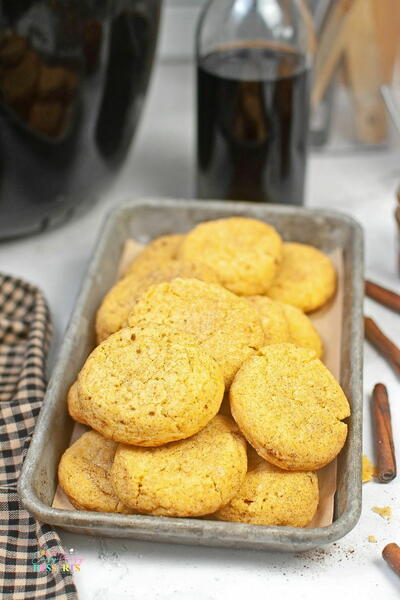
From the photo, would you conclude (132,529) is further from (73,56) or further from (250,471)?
(73,56)

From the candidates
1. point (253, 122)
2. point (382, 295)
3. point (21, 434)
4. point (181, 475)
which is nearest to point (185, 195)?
point (253, 122)

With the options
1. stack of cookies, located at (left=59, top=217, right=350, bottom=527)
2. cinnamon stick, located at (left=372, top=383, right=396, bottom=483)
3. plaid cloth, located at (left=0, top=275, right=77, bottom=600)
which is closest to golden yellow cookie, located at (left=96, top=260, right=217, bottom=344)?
stack of cookies, located at (left=59, top=217, right=350, bottom=527)

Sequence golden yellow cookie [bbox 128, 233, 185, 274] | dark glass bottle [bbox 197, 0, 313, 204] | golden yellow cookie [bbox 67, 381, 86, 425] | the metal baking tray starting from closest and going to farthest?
the metal baking tray
golden yellow cookie [bbox 67, 381, 86, 425]
golden yellow cookie [bbox 128, 233, 185, 274]
dark glass bottle [bbox 197, 0, 313, 204]

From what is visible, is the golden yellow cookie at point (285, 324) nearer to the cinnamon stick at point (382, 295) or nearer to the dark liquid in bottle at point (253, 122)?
the cinnamon stick at point (382, 295)

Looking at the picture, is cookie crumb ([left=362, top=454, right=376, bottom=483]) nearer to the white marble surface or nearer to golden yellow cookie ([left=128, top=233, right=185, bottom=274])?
the white marble surface

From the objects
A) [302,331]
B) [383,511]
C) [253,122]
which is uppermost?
[253,122]

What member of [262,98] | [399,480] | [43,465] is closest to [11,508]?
[43,465]

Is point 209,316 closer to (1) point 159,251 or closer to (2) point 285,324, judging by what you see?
(2) point 285,324
